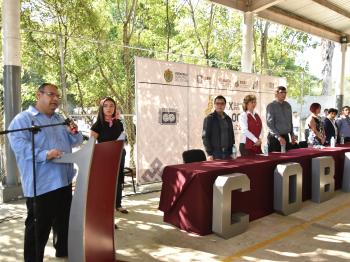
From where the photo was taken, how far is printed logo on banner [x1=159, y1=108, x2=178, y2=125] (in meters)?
5.65

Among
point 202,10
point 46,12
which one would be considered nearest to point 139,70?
point 46,12

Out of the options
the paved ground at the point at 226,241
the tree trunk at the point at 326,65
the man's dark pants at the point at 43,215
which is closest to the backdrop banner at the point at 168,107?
the paved ground at the point at 226,241

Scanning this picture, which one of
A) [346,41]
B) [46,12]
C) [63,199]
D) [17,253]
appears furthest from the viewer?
[346,41]

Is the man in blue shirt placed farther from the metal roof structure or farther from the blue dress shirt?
the metal roof structure

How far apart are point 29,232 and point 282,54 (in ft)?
51.1

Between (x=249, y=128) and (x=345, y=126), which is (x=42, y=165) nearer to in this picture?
(x=249, y=128)

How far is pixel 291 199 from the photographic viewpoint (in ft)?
15.3

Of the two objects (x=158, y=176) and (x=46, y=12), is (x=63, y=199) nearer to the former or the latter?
(x=158, y=176)

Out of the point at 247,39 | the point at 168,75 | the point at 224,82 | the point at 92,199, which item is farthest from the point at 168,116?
the point at 247,39

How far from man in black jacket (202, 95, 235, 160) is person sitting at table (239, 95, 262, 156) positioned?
24cm

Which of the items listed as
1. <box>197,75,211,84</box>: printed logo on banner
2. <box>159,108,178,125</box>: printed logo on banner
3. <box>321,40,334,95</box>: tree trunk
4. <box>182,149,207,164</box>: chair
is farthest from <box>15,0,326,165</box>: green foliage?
<box>321,40,334,95</box>: tree trunk

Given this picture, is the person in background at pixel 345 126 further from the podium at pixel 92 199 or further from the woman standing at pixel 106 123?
the podium at pixel 92 199

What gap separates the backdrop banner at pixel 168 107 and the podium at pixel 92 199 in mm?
2737

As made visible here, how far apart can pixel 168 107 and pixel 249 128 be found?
1447 mm
